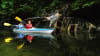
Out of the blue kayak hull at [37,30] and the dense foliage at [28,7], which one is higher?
the dense foliage at [28,7]

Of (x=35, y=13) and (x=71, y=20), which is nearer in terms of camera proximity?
(x=71, y=20)

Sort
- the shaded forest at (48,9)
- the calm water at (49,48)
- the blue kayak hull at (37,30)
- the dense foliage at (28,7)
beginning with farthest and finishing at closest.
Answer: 1. the dense foliage at (28,7)
2. the shaded forest at (48,9)
3. the blue kayak hull at (37,30)
4. the calm water at (49,48)

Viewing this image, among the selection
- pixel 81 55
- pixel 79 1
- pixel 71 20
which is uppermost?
pixel 79 1

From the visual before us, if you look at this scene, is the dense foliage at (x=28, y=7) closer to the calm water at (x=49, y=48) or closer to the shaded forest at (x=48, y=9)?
the shaded forest at (x=48, y=9)

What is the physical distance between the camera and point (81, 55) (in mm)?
8344

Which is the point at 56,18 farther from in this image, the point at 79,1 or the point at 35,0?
the point at 35,0

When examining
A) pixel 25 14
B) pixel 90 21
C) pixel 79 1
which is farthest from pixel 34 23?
pixel 79 1

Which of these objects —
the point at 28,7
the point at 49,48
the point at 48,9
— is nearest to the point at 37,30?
the point at 48,9

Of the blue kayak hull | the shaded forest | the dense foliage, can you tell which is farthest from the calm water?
the dense foliage

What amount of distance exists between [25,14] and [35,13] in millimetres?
2319

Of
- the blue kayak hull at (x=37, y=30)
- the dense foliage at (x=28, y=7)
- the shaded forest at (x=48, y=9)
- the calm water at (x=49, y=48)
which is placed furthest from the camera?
the dense foliage at (x=28, y=7)

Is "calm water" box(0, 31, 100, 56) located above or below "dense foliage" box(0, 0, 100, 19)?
below

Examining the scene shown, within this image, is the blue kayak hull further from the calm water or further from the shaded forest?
the calm water

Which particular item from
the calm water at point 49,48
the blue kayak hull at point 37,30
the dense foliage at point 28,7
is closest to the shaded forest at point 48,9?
the dense foliage at point 28,7
